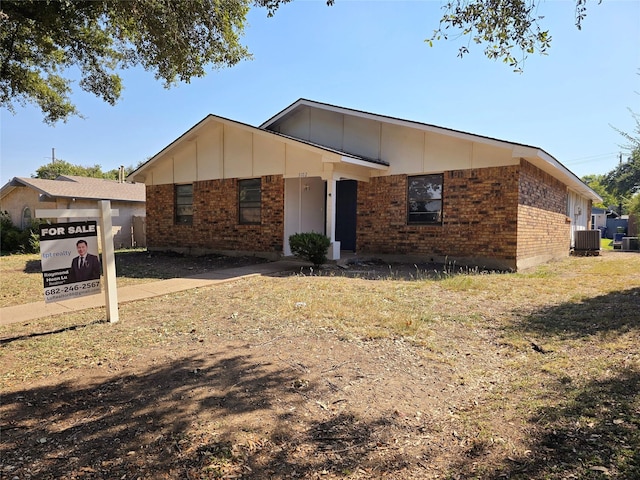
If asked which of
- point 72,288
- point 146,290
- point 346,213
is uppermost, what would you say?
point 346,213

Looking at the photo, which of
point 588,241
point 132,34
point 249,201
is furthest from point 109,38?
point 588,241

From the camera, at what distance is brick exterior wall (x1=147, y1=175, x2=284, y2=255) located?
502 inches

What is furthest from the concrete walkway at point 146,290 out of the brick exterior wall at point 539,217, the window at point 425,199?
the brick exterior wall at point 539,217

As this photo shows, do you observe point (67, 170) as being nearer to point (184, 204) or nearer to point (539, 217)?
point (184, 204)

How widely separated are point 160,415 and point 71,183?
23.4m

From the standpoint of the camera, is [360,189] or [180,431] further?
[360,189]

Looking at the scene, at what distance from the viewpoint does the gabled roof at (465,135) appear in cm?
988

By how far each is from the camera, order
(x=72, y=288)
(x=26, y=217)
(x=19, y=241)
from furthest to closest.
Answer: (x=26, y=217)
(x=19, y=241)
(x=72, y=288)

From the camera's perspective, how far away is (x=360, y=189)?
1278cm

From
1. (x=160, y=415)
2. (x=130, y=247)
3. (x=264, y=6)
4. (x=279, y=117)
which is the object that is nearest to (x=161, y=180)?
(x=279, y=117)

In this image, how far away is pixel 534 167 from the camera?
11797 mm

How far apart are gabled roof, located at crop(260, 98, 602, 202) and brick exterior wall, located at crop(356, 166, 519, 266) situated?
646 mm

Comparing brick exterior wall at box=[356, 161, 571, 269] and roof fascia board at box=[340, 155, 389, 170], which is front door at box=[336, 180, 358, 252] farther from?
roof fascia board at box=[340, 155, 389, 170]

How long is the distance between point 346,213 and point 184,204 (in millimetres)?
6617
